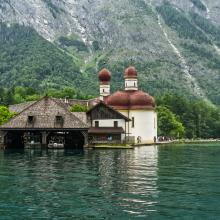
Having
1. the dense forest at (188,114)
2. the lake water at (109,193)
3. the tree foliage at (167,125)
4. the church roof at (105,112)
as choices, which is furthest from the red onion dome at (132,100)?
the lake water at (109,193)

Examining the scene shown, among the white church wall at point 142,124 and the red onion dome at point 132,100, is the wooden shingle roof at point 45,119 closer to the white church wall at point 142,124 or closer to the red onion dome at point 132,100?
the red onion dome at point 132,100

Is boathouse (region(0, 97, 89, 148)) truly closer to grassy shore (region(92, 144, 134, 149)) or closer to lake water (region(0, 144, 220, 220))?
grassy shore (region(92, 144, 134, 149))

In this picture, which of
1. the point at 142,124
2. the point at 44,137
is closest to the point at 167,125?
the point at 142,124

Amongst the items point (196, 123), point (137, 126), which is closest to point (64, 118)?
point (137, 126)

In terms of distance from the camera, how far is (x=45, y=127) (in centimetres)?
9325

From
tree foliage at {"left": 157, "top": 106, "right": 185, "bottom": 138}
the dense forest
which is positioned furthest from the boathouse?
the dense forest

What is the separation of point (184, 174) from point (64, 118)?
4981 centimetres

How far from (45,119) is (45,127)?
5.90 feet

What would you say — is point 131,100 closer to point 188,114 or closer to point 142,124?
point 142,124

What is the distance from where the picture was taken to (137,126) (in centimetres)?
11694

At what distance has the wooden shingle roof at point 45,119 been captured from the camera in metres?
92.6

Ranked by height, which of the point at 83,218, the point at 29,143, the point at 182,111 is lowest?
the point at 83,218

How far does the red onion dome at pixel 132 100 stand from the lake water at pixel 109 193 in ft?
217

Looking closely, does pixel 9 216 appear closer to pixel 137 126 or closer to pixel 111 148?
pixel 111 148
